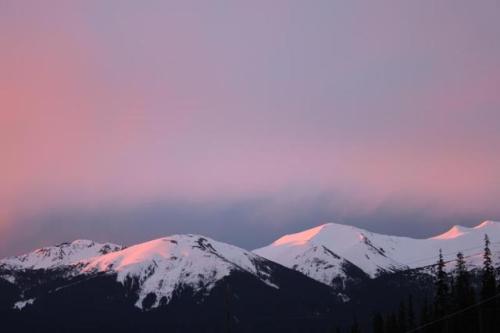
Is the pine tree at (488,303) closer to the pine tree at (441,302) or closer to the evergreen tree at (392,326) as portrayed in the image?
the pine tree at (441,302)

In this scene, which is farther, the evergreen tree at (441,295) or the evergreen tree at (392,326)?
the evergreen tree at (392,326)

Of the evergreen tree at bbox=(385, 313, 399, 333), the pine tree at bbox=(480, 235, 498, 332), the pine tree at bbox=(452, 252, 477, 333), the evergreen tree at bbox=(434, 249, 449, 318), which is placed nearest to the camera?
the pine tree at bbox=(480, 235, 498, 332)

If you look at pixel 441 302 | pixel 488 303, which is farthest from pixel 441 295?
pixel 488 303

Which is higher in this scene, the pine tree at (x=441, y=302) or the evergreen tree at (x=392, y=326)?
the pine tree at (x=441, y=302)

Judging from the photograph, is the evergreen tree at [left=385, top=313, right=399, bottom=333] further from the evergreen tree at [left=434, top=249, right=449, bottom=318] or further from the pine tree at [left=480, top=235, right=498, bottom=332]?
the pine tree at [left=480, top=235, right=498, bottom=332]

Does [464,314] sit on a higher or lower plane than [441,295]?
lower

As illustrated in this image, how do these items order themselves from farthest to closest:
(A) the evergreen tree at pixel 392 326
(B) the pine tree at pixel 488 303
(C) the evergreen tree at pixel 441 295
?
(A) the evergreen tree at pixel 392 326, (C) the evergreen tree at pixel 441 295, (B) the pine tree at pixel 488 303

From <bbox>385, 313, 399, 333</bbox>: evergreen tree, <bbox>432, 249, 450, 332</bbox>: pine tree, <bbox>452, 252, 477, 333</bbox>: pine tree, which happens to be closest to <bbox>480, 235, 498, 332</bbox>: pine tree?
<bbox>452, 252, 477, 333</bbox>: pine tree

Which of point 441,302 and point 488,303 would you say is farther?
point 441,302

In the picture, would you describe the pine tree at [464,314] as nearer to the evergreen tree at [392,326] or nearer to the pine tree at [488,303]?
the pine tree at [488,303]

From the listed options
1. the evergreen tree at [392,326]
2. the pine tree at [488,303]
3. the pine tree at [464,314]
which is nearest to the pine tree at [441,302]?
the pine tree at [464,314]

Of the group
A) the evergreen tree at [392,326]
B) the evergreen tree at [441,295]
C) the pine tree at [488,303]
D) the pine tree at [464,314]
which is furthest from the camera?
the evergreen tree at [392,326]

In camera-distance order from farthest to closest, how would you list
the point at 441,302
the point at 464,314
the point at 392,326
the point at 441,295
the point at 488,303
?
1. the point at 392,326
2. the point at 441,295
3. the point at 441,302
4. the point at 464,314
5. the point at 488,303

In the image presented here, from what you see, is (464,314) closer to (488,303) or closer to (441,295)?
(488,303)
